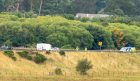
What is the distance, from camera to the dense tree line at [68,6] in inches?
6657

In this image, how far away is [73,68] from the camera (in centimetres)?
9481

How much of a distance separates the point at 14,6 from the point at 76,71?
3168 inches

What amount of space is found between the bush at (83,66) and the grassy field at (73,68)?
0.69 metres

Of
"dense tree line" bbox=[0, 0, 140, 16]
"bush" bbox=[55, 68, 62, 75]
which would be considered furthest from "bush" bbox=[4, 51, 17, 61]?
"dense tree line" bbox=[0, 0, 140, 16]

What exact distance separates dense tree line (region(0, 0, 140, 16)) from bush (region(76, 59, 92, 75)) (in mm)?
73957

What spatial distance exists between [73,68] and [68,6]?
85.1 meters

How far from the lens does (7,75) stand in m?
83.4

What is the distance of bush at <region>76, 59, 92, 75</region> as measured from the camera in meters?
90.7

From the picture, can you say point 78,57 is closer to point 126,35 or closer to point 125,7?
point 126,35

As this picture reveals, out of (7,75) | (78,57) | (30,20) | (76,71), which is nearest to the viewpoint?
(7,75)

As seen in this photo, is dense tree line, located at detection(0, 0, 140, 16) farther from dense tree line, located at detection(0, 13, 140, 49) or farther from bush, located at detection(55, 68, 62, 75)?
bush, located at detection(55, 68, 62, 75)

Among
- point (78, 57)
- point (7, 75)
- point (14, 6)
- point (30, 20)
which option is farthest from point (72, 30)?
point (14, 6)

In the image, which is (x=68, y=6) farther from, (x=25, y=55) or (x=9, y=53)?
(x=9, y=53)

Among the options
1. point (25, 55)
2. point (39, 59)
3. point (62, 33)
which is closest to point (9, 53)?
point (25, 55)
